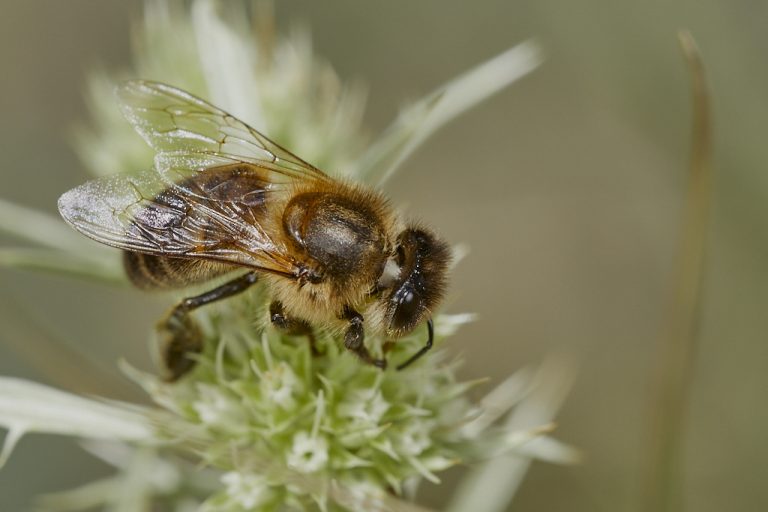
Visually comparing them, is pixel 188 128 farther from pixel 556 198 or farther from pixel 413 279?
pixel 556 198

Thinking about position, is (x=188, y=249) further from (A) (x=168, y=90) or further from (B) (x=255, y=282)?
(A) (x=168, y=90)

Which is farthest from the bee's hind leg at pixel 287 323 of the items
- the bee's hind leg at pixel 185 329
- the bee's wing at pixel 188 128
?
the bee's wing at pixel 188 128

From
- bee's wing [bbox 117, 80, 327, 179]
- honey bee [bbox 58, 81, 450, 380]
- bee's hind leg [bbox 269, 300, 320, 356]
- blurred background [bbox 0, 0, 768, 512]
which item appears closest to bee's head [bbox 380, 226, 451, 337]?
honey bee [bbox 58, 81, 450, 380]

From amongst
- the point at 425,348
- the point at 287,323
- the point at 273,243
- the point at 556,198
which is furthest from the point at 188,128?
the point at 556,198

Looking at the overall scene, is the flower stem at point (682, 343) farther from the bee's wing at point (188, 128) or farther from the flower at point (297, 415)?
the bee's wing at point (188, 128)

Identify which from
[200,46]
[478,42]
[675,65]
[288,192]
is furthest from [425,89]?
[288,192]

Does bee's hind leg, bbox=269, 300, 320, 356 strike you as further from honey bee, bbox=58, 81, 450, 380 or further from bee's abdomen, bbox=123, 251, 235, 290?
bee's abdomen, bbox=123, 251, 235, 290

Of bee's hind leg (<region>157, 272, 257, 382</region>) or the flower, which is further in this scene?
bee's hind leg (<region>157, 272, 257, 382</region>)
